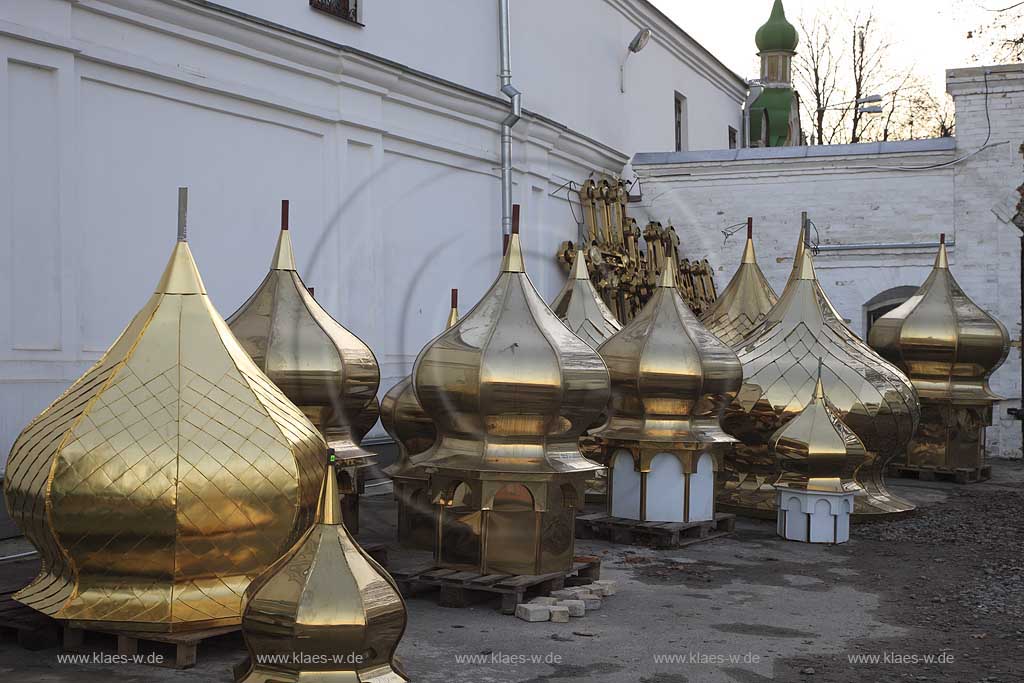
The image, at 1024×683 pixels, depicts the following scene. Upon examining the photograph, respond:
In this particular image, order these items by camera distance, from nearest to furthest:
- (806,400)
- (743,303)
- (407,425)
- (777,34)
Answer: (407,425) → (806,400) → (743,303) → (777,34)

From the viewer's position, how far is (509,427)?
836 centimetres

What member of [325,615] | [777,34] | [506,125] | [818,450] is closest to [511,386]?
[325,615]

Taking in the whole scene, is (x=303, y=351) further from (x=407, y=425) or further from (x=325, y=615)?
(x=325, y=615)

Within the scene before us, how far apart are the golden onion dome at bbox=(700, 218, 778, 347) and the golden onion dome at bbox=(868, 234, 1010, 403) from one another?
2042 millimetres

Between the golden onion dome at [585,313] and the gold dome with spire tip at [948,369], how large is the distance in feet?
15.8

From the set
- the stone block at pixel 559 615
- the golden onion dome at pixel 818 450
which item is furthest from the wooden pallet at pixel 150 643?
the golden onion dome at pixel 818 450

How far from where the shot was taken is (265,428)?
21.7 ft

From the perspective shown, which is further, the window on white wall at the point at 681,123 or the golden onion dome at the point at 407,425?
the window on white wall at the point at 681,123

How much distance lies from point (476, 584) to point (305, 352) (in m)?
2.35

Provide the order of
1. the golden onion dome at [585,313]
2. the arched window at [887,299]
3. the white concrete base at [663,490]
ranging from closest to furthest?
the white concrete base at [663,490]
the golden onion dome at [585,313]
the arched window at [887,299]

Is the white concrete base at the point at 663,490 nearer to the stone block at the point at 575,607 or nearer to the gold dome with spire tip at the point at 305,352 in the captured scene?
the gold dome with spire tip at the point at 305,352

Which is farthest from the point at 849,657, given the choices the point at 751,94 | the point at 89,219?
the point at 751,94

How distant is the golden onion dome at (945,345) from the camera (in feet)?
52.7

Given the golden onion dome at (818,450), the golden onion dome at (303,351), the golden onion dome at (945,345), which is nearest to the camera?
the golden onion dome at (303,351)
